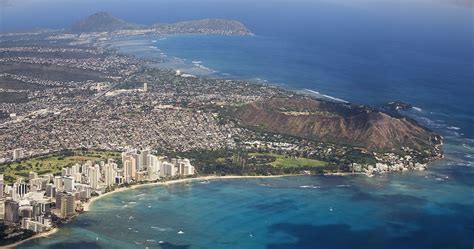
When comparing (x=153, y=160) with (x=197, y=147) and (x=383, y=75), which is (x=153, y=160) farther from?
(x=383, y=75)

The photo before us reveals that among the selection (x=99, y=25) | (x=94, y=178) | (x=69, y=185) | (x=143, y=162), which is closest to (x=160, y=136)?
(x=143, y=162)

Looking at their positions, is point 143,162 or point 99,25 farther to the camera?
point 99,25

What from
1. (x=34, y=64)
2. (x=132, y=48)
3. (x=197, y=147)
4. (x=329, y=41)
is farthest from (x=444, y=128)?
(x=329, y=41)

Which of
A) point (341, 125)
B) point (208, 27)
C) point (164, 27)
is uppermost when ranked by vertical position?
point (208, 27)

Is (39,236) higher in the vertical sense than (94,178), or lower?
lower

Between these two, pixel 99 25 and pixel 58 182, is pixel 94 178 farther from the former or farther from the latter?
pixel 99 25

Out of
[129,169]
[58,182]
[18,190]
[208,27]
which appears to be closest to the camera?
[18,190]

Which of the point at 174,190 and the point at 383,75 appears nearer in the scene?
the point at 174,190

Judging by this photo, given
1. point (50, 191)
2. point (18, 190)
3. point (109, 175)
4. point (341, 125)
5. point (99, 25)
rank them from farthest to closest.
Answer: point (99, 25), point (341, 125), point (109, 175), point (50, 191), point (18, 190)
